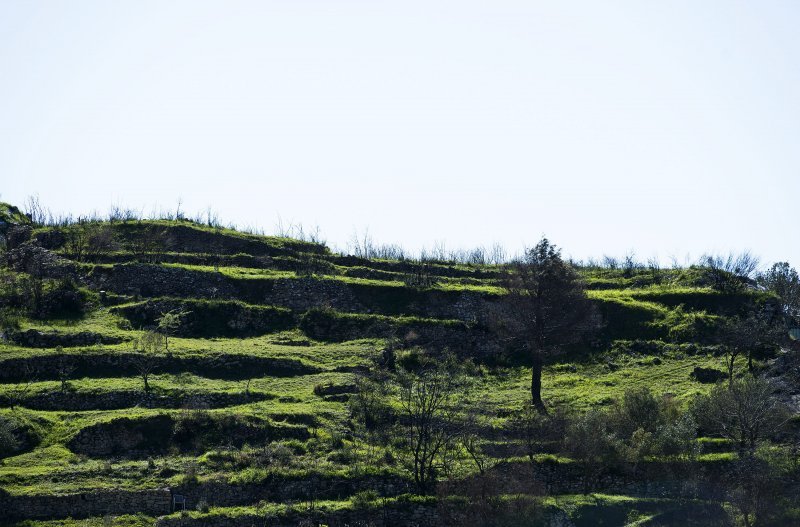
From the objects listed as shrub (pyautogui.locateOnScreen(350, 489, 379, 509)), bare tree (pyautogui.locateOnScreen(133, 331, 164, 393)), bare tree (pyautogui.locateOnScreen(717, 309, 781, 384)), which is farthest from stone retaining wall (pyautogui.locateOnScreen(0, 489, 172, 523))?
bare tree (pyautogui.locateOnScreen(717, 309, 781, 384))

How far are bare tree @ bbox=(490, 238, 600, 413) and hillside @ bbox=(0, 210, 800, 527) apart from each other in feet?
14.1

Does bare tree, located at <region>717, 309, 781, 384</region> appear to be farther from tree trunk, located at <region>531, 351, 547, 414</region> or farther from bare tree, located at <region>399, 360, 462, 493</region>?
bare tree, located at <region>399, 360, 462, 493</region>

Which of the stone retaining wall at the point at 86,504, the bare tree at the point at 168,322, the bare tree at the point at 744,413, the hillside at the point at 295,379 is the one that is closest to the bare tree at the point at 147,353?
the hillside at the point at 295,379

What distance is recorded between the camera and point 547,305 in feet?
229

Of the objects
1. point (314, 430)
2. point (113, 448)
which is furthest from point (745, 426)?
point (113, 448)

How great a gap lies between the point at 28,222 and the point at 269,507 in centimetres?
7489

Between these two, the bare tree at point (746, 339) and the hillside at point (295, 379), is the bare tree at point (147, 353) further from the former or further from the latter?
the bare tree at point (746, 339)

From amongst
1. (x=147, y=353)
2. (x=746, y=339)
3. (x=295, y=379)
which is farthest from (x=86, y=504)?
(x=746, y=339)

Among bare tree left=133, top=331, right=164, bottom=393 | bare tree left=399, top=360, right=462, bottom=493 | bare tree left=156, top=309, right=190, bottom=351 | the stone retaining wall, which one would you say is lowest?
the stone retaining wall

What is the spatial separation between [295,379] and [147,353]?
1175 cm

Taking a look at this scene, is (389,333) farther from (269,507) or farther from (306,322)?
(269,507)

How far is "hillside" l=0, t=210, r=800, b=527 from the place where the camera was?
4931 cm

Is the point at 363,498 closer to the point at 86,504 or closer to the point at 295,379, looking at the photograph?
the point at 86,504

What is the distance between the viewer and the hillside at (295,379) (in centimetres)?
4931
